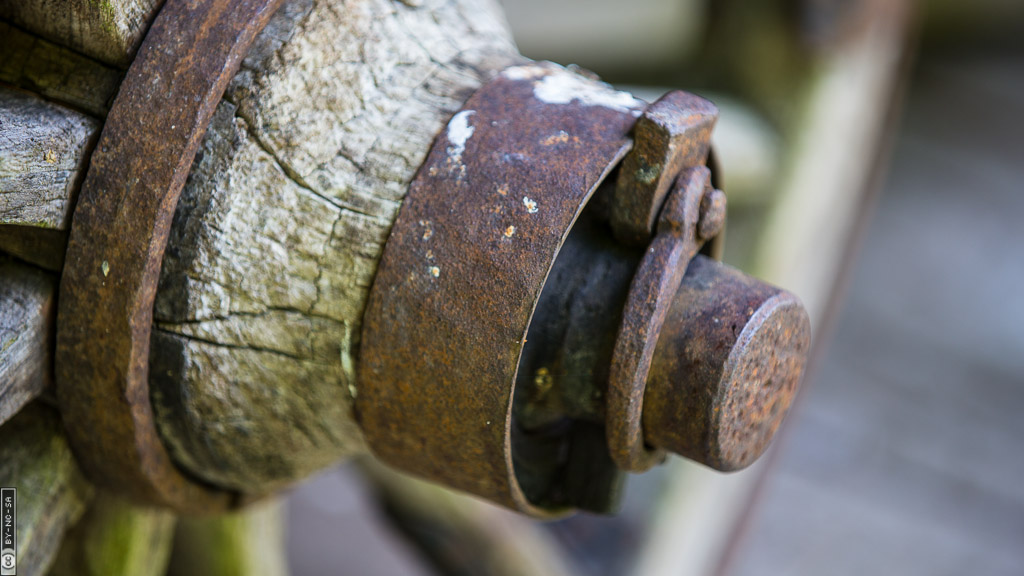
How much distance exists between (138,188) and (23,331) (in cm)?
13

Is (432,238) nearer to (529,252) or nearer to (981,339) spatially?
(529,252)

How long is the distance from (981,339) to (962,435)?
431 millimetres

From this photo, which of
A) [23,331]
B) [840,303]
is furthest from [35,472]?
A: [840,303]

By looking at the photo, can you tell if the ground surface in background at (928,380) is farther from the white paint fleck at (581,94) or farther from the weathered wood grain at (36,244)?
the weathered wood grain at (36,244)

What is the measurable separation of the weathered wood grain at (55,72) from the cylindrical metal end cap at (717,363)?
449mm

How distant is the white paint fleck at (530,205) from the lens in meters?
0.66

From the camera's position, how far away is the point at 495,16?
35.3 inches

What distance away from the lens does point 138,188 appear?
0.64 m

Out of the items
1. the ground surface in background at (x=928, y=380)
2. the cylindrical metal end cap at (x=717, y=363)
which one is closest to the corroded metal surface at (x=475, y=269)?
the cylindrical metal end cap at (x=717, y=363)

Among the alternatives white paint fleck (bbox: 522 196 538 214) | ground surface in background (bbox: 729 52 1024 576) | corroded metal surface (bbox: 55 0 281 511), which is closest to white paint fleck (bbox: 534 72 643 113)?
white paint fleck (bbox: 522 196 538 214)

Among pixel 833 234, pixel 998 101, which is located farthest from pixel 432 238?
pixel 998 101

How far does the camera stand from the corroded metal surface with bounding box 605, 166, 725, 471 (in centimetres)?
67

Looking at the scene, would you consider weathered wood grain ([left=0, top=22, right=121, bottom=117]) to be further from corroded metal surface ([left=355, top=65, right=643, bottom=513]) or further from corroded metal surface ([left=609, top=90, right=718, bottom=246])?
corroded metal surface ([left=609, top=90, right=718, bottom=246])

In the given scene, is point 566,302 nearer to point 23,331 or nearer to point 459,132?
point 459,132
